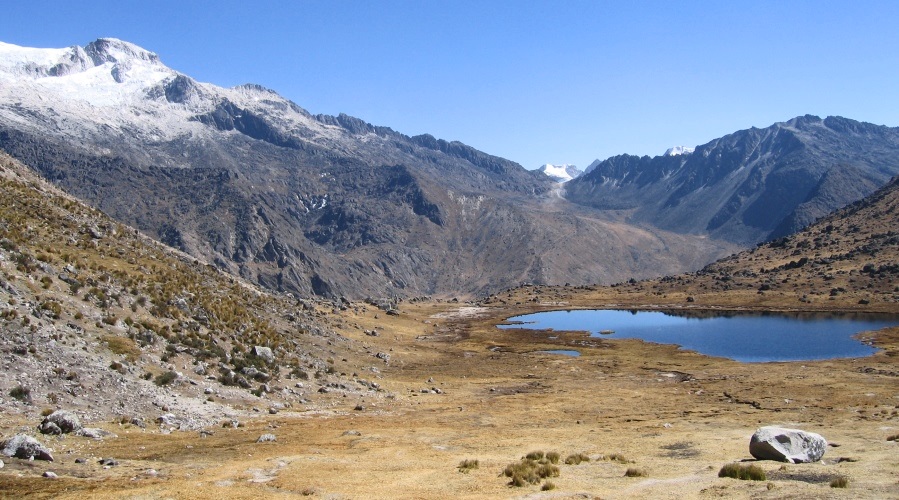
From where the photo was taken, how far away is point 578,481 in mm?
26109

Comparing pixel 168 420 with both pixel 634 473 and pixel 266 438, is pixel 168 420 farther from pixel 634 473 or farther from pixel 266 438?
pixel 634 473

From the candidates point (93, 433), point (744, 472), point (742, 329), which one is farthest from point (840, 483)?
point (742, 329)

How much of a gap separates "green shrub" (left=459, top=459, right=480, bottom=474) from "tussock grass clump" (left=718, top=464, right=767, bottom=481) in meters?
10.4

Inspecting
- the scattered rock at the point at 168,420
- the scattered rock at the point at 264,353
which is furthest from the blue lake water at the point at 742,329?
the scattered rock at the point at 168,420

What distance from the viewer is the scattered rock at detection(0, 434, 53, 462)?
24.8 m

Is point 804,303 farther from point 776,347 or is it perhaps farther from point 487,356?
point 487,356

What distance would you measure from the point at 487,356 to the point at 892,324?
83.2 metres

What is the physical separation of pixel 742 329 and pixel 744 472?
10854cm

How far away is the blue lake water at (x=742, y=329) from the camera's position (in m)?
93.1

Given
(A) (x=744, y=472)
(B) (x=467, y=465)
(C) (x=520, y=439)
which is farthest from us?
(C) (x=520, y=439)

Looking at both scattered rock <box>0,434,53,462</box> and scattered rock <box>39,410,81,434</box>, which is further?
scattered rock <box>39,410,81,434</box>

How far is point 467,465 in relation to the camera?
28953 millimetres

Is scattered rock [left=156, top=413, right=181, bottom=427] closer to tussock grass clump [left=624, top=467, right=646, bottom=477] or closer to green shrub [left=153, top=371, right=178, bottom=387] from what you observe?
green shrub [left=153, top=371, right=178, bottom=387]

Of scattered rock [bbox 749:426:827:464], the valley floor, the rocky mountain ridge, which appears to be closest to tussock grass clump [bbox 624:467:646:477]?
the valley floor
